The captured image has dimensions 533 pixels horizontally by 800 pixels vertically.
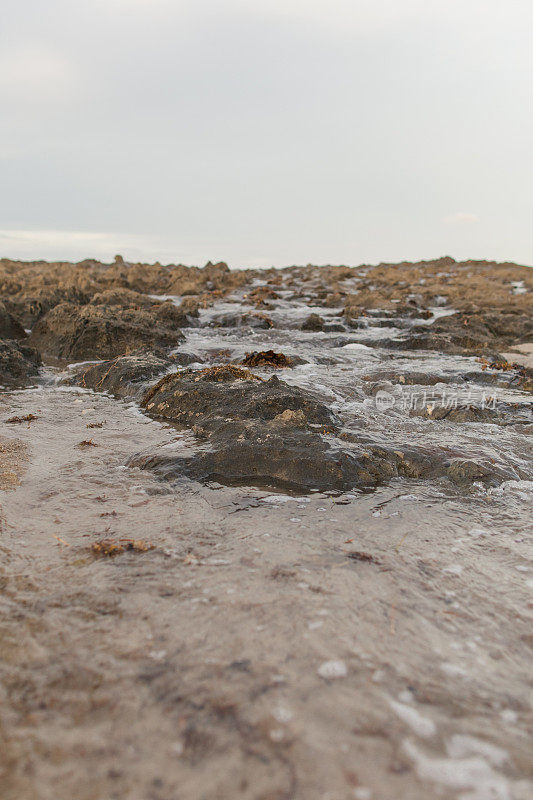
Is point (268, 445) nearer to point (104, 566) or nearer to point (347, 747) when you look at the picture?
point (104, 566)

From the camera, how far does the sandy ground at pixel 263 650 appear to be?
138 cm

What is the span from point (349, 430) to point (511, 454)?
153cm

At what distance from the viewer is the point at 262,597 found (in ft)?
7.22

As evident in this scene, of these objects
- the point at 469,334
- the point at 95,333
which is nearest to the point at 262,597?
the point at 95,333

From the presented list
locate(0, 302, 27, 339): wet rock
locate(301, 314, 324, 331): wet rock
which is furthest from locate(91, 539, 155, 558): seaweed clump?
locate(301, 314, 324, 331): wet rock

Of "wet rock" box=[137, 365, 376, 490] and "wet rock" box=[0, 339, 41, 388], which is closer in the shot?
"wet rock" box=[137, 365, 376, 490]

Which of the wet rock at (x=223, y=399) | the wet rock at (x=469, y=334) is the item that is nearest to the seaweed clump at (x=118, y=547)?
the wet rock at (x=223, y=399)

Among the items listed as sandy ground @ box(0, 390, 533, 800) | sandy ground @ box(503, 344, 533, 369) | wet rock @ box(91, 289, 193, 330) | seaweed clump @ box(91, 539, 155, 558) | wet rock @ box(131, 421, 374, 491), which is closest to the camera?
sandy ground @ box(0, 390, 533, 800)

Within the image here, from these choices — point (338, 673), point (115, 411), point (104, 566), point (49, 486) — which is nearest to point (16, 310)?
point (115, 411)

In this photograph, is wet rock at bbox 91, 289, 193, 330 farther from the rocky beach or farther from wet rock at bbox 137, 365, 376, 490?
the rocky beach

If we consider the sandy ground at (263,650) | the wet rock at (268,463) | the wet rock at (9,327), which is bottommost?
the sandy ground at (263,650)

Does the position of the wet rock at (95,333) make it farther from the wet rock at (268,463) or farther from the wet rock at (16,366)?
the wet rock at (268,463)

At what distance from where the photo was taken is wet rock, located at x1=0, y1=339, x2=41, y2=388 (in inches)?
285

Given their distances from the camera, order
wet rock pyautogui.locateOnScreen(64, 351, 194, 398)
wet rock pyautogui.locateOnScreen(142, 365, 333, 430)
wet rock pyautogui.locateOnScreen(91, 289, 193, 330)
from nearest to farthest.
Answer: wet rock pyautogui.locateOnScreen(142, 365, 333, 430) → wet rock pyautogui.locateOnScreen(64, 351, 194, 398) → wet rock pyautogui.locateOnScreen(91, 289, 193, 330)
